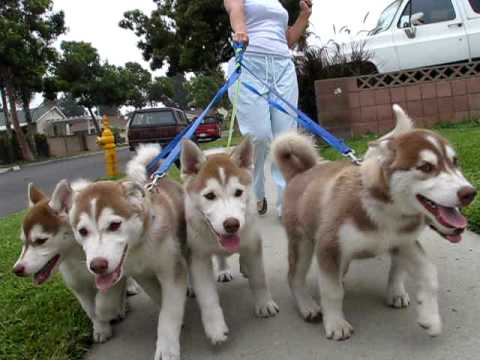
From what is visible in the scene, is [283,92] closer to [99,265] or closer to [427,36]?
[99,265]

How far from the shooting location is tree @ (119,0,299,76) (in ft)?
74.8

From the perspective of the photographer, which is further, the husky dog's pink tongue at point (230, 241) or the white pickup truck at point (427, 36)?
the white pickup truck at point (427, 36)

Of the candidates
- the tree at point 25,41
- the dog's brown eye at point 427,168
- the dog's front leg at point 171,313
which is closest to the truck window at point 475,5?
the dog's brown eye at point 427,168

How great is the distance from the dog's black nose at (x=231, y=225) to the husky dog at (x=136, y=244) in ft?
1.16

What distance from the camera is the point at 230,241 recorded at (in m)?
2.56

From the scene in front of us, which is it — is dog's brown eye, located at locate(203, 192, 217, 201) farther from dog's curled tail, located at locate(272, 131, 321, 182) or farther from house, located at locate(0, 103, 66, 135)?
house, located at locate(0, 103, 66, 135)

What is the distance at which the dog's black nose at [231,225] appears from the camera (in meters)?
2.46

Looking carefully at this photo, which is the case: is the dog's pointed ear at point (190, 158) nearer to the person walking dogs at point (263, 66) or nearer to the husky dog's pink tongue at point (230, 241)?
the husky dog's pink tongue at point (230, 241)

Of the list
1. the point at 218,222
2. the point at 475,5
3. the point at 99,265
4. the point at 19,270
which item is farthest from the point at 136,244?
the point at 475,5

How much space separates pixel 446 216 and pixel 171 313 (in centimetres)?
141

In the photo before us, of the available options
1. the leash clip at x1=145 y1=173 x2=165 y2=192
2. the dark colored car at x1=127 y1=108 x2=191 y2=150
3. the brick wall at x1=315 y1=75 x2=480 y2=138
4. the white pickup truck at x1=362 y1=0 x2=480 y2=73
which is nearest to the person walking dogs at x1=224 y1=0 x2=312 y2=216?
the leash clip at x1=145 y1=173 x2=165 y2=192

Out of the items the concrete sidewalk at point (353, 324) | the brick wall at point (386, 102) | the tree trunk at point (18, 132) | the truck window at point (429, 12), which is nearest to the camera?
the concrete sidewalk at point (353, 324)

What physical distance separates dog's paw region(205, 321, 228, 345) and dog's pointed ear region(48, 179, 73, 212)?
1036mm

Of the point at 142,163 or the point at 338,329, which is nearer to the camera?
the point at 338,329
